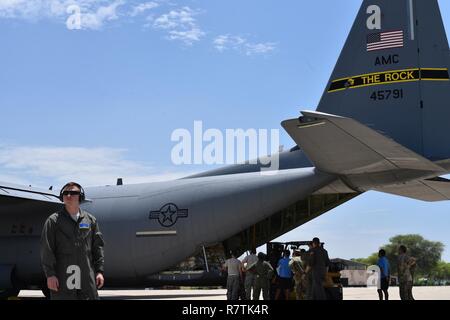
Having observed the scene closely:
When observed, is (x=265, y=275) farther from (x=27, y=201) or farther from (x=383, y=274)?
(x=27, y=201)

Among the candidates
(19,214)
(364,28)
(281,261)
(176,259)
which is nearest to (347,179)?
(281,261)

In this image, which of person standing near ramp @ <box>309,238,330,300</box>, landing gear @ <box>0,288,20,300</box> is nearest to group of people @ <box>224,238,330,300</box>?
person standing near ramp @ <box>309,238,330,300</box>

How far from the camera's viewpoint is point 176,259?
1534 cm

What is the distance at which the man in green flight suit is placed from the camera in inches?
199

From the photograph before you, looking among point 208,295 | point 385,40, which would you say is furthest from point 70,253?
point 208,295

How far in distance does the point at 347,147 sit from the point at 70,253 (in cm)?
700

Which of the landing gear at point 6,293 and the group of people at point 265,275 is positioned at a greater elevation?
the group of people at point 265,275

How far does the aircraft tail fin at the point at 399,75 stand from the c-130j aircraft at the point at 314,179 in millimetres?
23

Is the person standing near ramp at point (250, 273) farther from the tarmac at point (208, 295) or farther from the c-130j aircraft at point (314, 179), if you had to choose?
the tarmac at point (208, 295)

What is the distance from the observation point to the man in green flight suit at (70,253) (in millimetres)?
5066

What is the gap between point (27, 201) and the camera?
16.5m

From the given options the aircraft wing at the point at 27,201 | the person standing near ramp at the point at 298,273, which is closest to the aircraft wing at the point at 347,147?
the person standing near ramp at the point at 298,273
